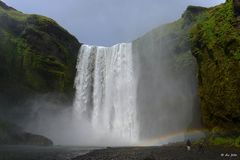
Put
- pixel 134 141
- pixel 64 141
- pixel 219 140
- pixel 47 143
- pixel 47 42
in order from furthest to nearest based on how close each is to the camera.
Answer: pixel 47 42
pixel 64 141
pixel 134 141
pixel 47 143
pixel 219 140

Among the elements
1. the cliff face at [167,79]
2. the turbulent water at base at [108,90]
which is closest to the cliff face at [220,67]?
the cliff face at [167,79]

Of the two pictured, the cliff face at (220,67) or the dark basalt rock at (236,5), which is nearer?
the cliff face at (220,67)

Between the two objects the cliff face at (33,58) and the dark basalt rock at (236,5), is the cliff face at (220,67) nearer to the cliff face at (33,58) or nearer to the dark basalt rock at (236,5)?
the dark basalt rock at (236,5)

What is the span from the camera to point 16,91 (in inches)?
2758

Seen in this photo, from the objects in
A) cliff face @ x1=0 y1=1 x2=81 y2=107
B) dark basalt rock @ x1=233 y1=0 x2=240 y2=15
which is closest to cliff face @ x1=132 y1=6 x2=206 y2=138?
dark basalt rock @ x1=233 y1=0 x2=240 y2=15

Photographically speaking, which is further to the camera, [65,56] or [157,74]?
[65,56]

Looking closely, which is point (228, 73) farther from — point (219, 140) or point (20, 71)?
point (20, 71)

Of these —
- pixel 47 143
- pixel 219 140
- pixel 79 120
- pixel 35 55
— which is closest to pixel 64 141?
pixel 79 120

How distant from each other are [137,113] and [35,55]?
75.4 ft

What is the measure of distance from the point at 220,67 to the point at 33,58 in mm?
38851

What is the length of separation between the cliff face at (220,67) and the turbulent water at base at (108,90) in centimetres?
2041

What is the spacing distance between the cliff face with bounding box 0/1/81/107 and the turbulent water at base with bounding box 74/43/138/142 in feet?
9.31

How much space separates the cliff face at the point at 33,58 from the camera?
230 ft

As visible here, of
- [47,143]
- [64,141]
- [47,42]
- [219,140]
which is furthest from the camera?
[47,42]
